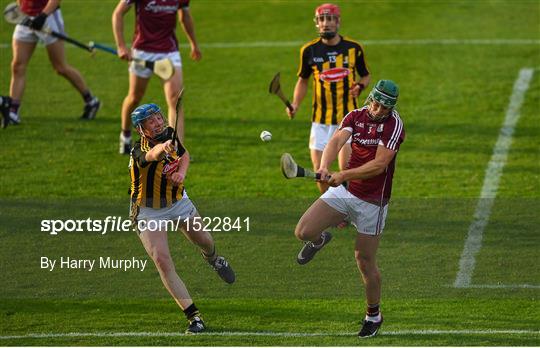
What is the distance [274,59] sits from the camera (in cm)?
2030

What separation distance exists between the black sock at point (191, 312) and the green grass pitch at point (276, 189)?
185 millimetres

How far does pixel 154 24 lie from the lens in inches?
604

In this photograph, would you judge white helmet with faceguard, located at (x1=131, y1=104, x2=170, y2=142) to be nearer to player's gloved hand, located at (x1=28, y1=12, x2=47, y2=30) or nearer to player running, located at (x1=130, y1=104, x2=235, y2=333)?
player running, located at (x1=130, y1=104, x2=235, y2=333)

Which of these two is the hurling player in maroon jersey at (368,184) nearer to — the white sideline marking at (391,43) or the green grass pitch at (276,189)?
the green grass pitch at (276,189)

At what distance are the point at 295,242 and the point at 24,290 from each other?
3026 millimetres

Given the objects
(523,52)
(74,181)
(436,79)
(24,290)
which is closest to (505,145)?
(436,79)

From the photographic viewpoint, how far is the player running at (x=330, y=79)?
43.7 feet

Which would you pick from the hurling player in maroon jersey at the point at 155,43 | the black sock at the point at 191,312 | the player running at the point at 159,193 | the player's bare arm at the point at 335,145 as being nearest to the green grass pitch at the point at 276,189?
the black sock at the point at 191,312

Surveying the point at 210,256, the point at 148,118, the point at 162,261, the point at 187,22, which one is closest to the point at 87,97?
the point at 187,22

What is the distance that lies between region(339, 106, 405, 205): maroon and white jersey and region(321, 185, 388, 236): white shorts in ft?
0.19

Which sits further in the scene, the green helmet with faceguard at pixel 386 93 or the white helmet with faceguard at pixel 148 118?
the white helmet with faceguard at pixel 148 118

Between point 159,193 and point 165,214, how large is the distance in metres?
0.19

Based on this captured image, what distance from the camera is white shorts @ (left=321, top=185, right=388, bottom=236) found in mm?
10414

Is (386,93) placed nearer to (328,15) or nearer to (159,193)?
(159,193)
